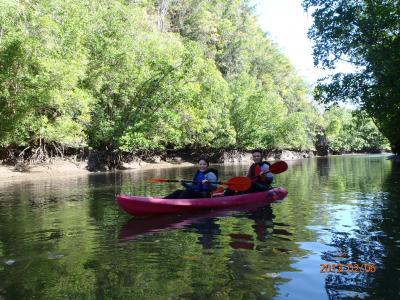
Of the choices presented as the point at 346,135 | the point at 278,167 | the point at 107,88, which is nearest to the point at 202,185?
the point at 278,167

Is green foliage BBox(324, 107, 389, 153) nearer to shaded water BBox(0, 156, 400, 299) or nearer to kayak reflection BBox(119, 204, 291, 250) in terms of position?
kayak reflection BBox(119, 204, 291, 250)

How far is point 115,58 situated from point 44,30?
6.58 m

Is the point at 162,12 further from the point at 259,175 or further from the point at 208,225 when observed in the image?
the point at 208,225

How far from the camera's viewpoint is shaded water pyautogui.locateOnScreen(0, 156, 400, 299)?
15.2 ft

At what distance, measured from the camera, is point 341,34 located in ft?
62.5

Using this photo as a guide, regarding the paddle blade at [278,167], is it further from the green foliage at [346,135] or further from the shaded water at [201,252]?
the green foliage at [346,135]

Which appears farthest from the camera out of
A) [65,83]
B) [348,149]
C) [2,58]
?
[348,149]

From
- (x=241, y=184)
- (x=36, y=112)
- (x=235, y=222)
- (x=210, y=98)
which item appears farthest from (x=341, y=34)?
(x=210, y=98)

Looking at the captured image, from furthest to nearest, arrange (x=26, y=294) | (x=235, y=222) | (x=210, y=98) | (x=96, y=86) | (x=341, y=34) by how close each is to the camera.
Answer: (x=210, y=98), (x=96, y=86), (x=341, y=34), (x=235, y=222), (x=26, y=294)

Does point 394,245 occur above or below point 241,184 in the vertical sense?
below

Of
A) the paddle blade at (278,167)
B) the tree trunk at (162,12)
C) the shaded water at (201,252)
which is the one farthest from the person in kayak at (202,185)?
the tree trunk at (162,12)

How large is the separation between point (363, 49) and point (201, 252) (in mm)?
15312

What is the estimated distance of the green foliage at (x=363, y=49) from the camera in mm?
16438

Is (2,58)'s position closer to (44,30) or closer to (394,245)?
(44,30)
